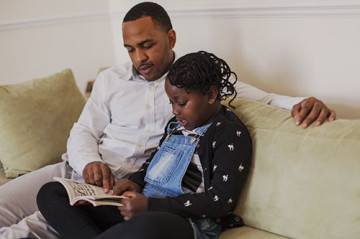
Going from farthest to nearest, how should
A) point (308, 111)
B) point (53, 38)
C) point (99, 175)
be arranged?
point (53, 38) → point (99, 175) → point (308, 111)

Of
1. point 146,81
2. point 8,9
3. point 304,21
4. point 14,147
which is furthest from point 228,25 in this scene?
point 8,9

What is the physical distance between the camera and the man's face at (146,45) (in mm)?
1587

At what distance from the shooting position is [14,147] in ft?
6.15

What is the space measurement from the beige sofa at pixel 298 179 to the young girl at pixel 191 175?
6cm

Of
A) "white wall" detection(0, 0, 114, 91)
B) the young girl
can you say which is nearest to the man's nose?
the young girl

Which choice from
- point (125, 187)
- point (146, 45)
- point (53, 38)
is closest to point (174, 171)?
point (125, 187)

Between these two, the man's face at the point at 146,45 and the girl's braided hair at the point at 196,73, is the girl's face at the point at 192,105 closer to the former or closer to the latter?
the girl's braided hair at the point at 196,73

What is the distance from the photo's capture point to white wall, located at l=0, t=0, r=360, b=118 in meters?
1.60

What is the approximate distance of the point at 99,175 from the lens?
1512mm

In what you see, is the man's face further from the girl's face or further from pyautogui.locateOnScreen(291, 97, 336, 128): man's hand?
pyautogui.locateOnScreen(291, 97, 336, 128): man's hand

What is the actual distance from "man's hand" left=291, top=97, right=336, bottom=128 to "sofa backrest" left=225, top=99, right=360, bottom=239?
22 mm

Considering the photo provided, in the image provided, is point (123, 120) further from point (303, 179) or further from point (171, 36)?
point (303, 179)

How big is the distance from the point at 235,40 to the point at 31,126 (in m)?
1.09

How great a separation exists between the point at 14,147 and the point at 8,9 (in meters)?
1.10
